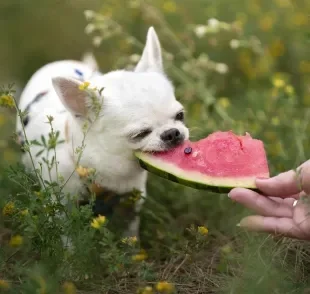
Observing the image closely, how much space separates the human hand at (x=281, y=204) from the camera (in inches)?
Answer: 107

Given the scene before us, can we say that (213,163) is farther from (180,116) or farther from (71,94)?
(71,94)

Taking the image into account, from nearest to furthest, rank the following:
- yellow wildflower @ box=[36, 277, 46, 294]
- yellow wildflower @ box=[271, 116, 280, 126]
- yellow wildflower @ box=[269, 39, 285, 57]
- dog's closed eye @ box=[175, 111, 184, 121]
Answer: yellow wildflower @ box=[36, 277, 46, 294]
dog's closed eye @ box=[175, 111, 184, 121]
yellow wildflower @ box=[271, 116, 280, 126]
yellow wildflower @ box=[269, 39, 285, 57]

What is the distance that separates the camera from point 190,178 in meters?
3.06

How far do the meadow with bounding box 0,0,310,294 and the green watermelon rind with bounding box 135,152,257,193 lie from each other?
0.28 meters

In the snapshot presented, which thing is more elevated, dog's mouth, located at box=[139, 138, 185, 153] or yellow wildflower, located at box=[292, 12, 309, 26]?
yellow wildflower, located at box=[292, 12, 309, 26]

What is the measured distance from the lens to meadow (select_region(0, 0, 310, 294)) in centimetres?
279

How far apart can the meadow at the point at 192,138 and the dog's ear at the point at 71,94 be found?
33 cm


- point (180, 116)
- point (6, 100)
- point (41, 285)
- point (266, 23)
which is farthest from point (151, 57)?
point (266, 23)

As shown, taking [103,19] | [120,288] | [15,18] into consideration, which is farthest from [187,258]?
[15,18]

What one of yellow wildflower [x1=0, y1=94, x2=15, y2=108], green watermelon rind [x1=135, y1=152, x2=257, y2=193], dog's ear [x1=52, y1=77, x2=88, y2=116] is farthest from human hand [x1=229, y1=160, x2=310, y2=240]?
yellow wildflower [x1=0, y1=94, x2=15, y2=108]

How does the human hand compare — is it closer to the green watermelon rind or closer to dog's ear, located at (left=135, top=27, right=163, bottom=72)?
the green watermelon rind

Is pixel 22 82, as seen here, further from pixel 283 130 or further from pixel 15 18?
pixel 283 130

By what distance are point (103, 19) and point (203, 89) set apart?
104 centimetres

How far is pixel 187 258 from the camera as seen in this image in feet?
10.3
